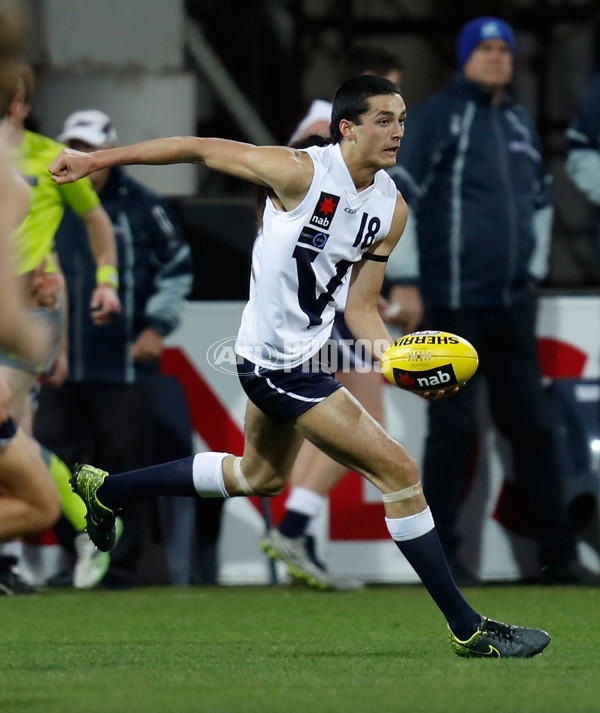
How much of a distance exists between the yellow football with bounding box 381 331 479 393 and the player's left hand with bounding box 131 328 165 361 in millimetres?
2693

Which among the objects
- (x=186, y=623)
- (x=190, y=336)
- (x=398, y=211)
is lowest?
(x=186, y=623)

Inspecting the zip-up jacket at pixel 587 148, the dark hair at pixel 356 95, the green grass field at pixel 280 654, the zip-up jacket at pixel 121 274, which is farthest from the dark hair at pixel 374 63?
the green grass field at pixel 280 654

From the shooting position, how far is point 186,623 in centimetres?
716

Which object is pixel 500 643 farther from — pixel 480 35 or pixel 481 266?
pixel 480 35

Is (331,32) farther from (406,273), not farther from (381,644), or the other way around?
(381,644)

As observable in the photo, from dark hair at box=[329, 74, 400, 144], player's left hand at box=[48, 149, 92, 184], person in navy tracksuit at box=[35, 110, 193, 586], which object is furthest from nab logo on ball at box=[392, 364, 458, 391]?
person in navy tracksuit at box=[35, 110, 193, 586]

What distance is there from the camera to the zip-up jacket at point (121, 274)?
8688mm

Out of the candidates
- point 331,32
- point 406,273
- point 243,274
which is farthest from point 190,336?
point 331,32

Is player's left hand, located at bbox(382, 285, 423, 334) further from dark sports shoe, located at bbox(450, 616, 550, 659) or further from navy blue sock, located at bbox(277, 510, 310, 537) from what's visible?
dark sports shoe, located at bbox(450, 616, 550, 659)

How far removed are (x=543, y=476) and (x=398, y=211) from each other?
2785 millimetres

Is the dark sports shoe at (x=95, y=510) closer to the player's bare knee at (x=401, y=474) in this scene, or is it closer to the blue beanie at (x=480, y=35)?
the player's bare knee at (x=401, y=474)

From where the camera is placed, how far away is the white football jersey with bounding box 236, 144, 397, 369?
613 centimetres

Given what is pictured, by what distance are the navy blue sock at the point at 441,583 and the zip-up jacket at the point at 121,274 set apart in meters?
3.02

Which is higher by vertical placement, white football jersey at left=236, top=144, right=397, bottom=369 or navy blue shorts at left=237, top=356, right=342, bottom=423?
white football jersey at left=236, top=144, right=397, bottom=369
